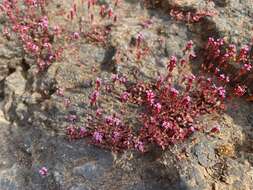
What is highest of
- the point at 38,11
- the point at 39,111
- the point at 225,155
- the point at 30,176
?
the point at 38,11

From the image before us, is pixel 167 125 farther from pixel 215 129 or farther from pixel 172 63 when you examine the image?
pixel 172 63

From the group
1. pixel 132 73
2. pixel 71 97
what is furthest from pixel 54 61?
pixel 132 73

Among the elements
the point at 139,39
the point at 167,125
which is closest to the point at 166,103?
the point at 167,125

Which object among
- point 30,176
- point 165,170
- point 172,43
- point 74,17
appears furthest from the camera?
point 74,17

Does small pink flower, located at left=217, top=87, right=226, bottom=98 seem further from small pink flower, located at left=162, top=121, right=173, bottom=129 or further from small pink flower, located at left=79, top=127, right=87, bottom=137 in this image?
small pink flower, located at left=79, top=127, right=87, bottom=137

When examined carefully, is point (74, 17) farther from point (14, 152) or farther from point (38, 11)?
point (14, 152)

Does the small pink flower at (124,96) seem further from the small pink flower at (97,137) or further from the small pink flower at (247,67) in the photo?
the small pink flower at (247,67)

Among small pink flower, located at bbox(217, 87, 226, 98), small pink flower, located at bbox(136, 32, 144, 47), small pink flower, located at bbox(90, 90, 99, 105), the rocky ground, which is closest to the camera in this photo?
the rocky ground

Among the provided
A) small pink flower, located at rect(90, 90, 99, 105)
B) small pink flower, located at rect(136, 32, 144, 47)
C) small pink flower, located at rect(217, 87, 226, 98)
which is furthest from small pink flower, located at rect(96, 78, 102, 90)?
small pink flower, located at rect(217, 87, 226, 98)
